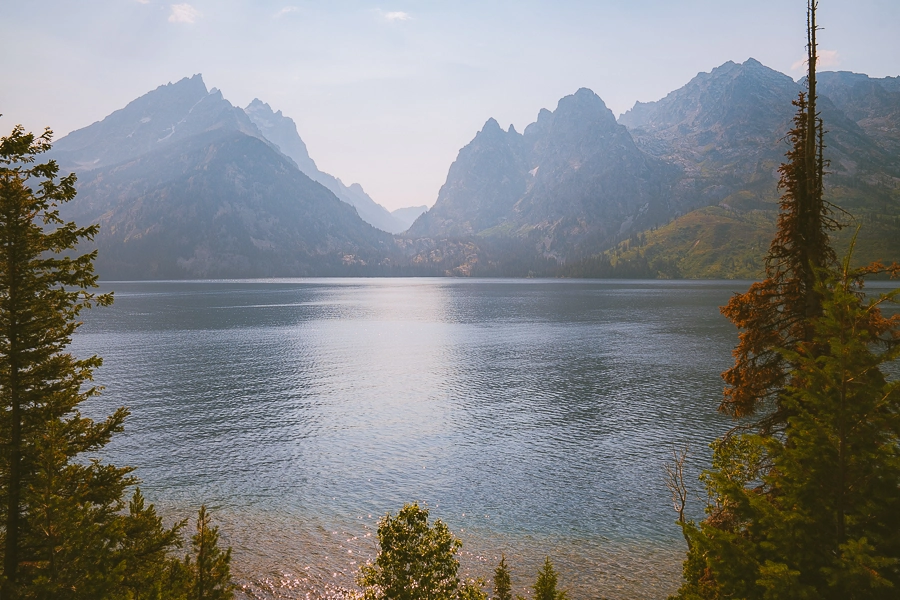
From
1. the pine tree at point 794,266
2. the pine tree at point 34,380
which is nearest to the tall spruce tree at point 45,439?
the pine tree at point 34,380

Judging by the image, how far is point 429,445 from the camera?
205 feet

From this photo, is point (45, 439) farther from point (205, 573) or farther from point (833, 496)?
point (833, 496)

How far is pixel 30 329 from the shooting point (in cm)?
1759

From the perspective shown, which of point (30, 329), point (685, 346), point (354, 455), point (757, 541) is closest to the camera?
point (757, 541)

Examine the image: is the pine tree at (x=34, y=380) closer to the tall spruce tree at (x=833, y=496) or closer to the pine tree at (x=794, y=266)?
the tall spruce tree at (x=833, y=496)

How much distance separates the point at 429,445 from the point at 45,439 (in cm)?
4886

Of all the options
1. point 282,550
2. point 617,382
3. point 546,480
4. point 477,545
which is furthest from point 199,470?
point 617,382

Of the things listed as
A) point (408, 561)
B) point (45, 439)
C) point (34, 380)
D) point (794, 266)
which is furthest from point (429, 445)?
point (45, 439)

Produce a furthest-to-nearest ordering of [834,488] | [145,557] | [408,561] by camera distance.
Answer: [145,557] < [408,561] < [834,488]

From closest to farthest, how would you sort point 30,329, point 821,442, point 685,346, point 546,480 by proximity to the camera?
point 821,442 → point 30,329 → point 546,480 → point 685,346

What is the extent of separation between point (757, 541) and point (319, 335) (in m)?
154

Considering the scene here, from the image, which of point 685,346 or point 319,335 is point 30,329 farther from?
point 319,335

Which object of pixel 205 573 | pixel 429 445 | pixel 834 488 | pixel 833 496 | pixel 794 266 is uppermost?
pixel 794 266

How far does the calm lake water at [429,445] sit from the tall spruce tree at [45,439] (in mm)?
17534
